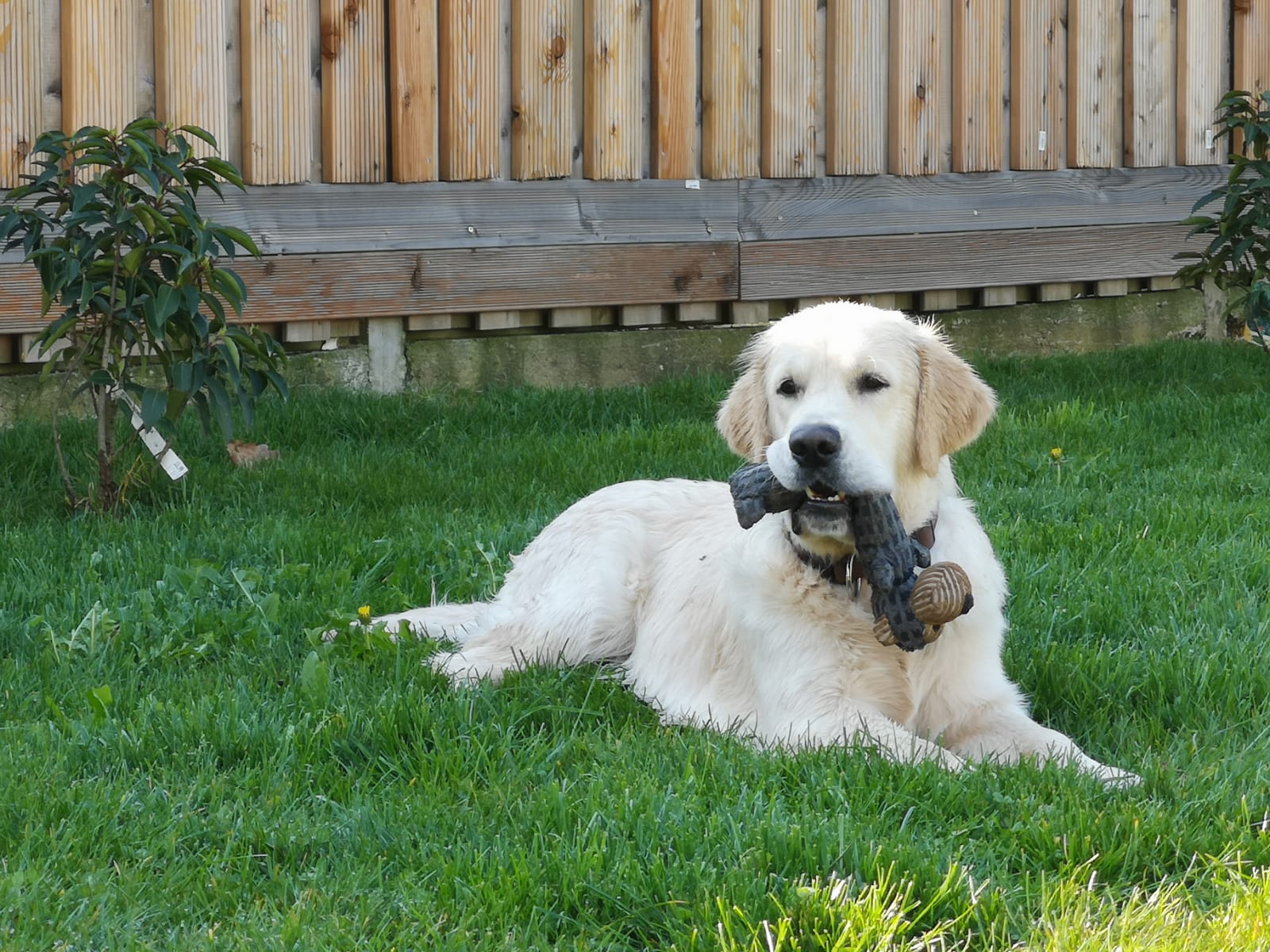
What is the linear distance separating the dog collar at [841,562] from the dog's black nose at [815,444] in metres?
0.32

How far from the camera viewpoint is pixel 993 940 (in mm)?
2236

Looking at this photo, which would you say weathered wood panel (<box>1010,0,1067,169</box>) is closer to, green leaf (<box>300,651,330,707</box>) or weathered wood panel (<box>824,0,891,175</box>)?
→ weathered wood panel (<box>824,0,891,175</box>)

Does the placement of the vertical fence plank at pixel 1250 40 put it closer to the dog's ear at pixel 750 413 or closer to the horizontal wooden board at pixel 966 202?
the horizontal wooden board at pixel 966 202

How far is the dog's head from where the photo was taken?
3.12 metres

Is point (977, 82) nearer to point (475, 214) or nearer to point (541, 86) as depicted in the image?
point (541, 86)

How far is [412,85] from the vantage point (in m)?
6.77

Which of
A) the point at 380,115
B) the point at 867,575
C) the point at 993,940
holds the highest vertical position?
the point at 380,115

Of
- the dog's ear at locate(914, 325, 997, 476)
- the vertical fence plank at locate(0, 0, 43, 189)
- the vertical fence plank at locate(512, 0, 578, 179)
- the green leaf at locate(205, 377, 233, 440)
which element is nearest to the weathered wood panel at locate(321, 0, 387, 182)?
the vertical fence plank at locate(512, 0, 578, 179)

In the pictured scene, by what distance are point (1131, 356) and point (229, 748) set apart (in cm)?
621

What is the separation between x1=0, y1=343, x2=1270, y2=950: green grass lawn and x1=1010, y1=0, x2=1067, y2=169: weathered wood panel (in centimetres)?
356

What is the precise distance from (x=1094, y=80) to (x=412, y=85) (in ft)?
13.8

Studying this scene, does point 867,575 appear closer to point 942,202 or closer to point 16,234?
point 16,234

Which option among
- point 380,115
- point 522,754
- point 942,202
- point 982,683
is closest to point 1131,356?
point 942,202

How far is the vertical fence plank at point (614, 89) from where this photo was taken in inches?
283
